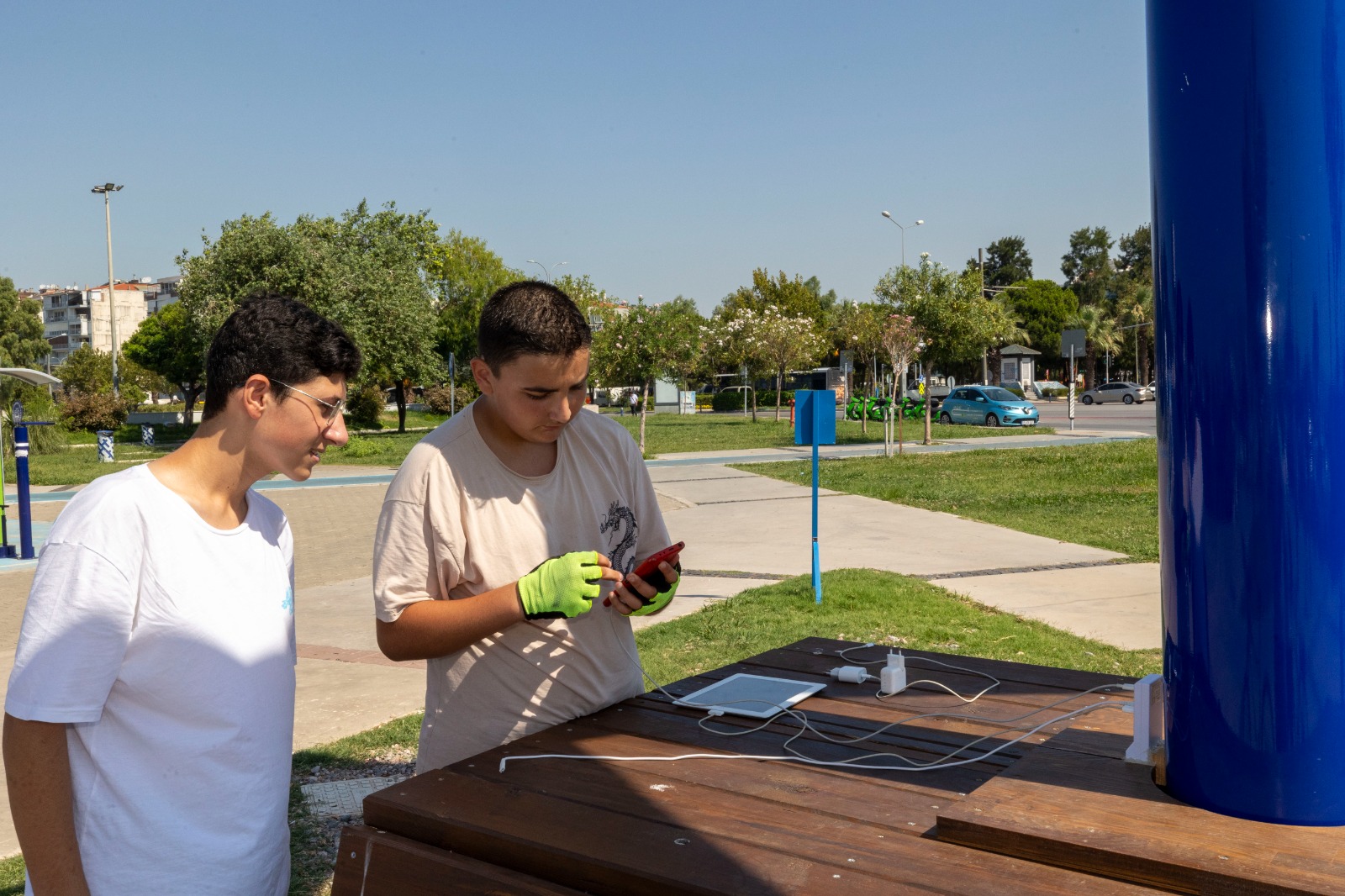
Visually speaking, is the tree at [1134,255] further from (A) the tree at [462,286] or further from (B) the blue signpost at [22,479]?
(B) the blue signpost at [22,479]

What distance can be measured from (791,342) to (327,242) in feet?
49.7

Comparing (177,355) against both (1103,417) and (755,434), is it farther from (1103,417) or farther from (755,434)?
(1103,417)

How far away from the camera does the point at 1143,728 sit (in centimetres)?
179

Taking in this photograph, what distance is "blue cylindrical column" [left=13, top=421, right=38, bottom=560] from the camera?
10062mm

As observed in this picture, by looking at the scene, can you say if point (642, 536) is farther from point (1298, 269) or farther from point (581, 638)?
point (1298, 269)

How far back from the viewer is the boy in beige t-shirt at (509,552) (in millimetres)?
2113

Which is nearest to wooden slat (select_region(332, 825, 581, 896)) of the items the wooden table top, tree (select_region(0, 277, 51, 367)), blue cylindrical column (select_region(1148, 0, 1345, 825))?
the wooden table top

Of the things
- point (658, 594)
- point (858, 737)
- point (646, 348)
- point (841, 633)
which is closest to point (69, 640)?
point (658, 594)

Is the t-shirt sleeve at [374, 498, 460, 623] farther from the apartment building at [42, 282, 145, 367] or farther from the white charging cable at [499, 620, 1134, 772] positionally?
the apartment building at [42, 282, 145, 367]

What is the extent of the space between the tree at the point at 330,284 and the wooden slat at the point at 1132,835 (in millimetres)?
26085

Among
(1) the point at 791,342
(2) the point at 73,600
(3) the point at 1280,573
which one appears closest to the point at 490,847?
(2) the point at 73,600

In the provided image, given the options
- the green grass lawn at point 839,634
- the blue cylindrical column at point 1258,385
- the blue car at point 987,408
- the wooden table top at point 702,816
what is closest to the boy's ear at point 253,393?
the wooden table top at point 702,816

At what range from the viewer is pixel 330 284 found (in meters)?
27.5

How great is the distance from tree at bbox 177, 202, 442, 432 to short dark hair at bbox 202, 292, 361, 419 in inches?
998
